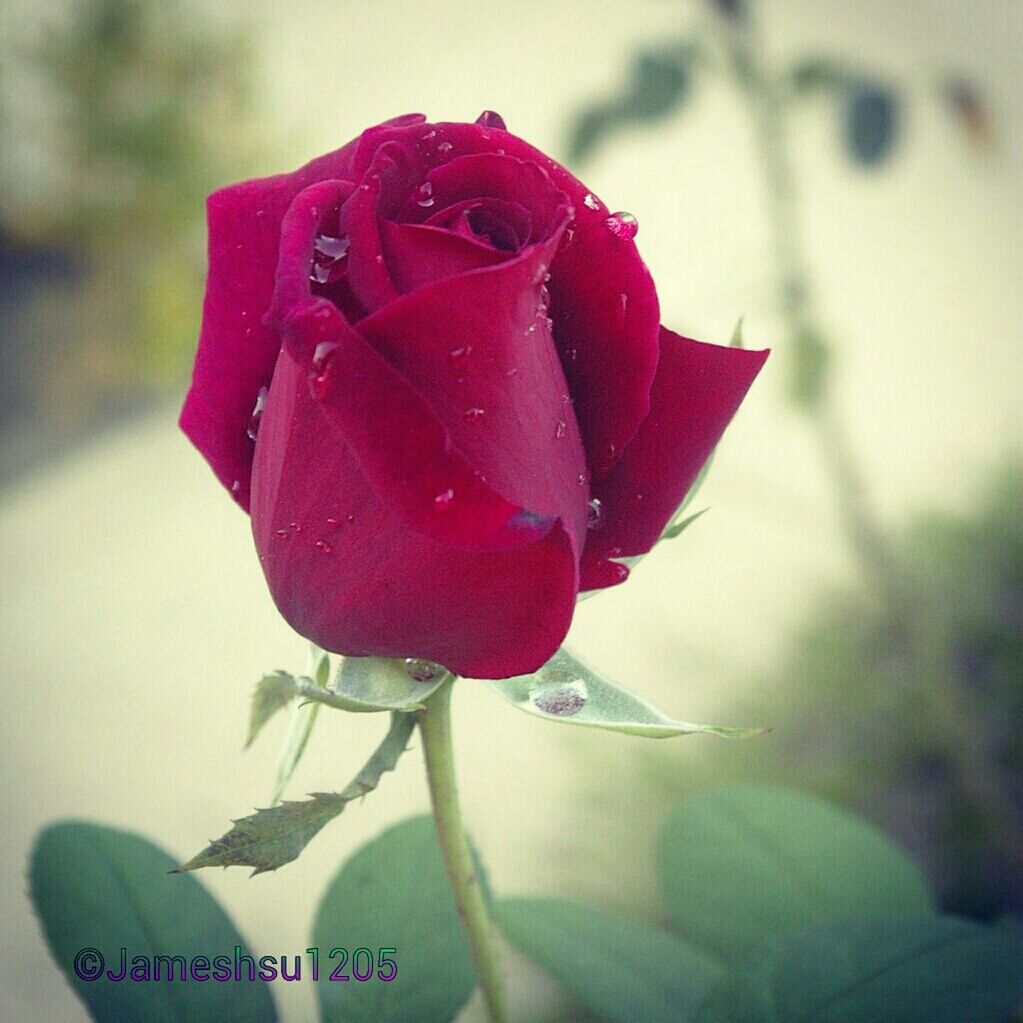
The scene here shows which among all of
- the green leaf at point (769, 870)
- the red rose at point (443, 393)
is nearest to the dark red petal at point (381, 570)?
the red rose at point (443, 393)

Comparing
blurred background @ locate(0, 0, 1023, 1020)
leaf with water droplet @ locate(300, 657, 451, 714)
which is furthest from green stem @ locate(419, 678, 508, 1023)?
blurred background @ locate(0, 0, 1023, 1020)

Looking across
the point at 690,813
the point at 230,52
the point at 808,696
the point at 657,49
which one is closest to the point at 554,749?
the point at 808,696

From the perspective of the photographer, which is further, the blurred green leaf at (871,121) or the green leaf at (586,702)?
the blurred green leaf at (871,121)

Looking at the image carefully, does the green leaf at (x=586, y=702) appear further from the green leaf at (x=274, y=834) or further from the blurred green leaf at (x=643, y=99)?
the blurred green leaf at (x=643, y=99)

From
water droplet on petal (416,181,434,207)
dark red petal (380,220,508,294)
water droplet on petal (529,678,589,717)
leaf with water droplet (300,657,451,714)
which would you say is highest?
water droplet on petal (416,181,434,207)

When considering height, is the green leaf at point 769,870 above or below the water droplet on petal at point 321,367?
below

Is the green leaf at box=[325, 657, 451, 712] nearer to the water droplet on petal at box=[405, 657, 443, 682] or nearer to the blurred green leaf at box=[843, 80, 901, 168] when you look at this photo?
the water droplet on petal at box=[405, 657, 443, 682]
